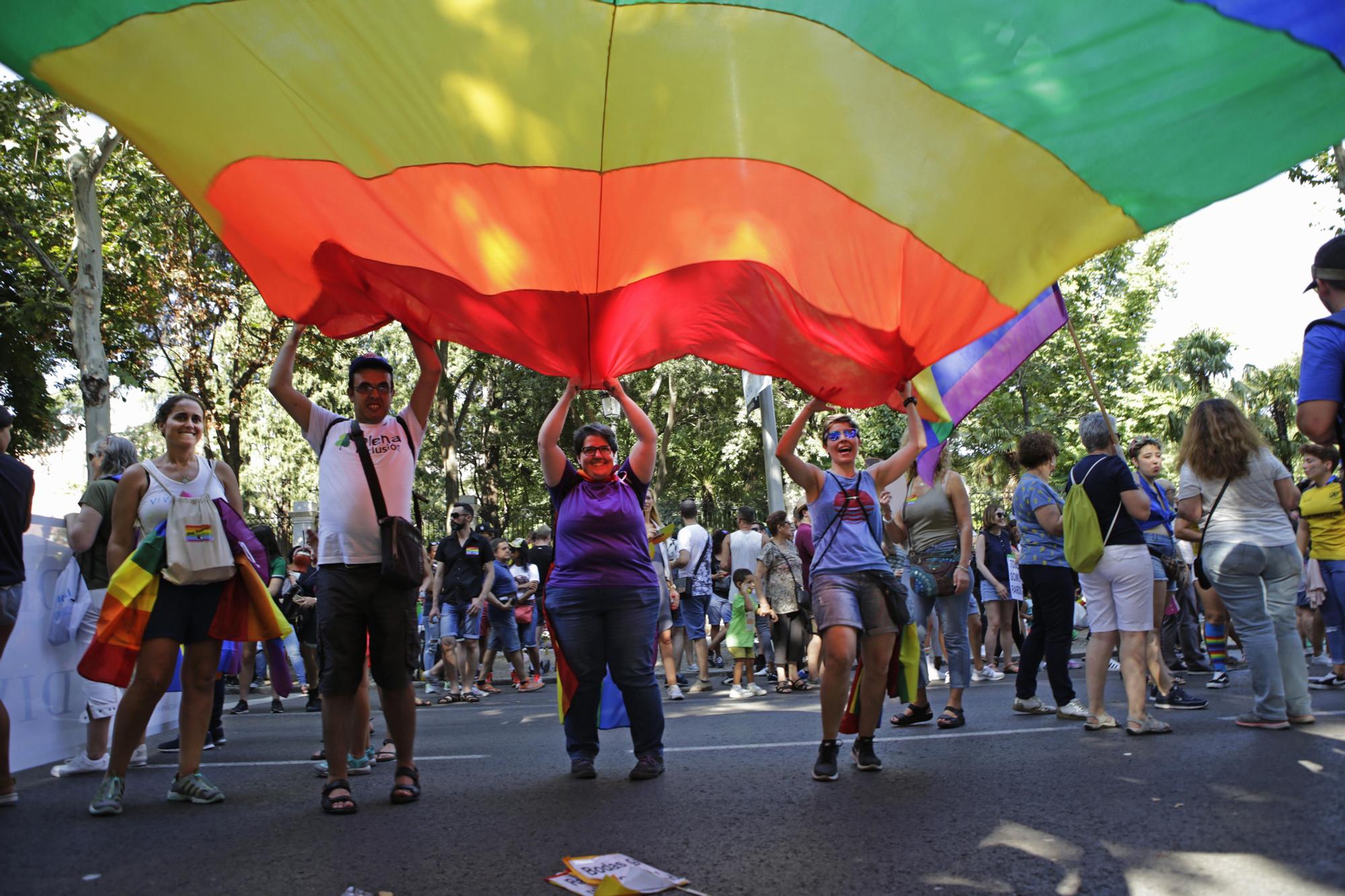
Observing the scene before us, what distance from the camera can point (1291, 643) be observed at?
6.01m

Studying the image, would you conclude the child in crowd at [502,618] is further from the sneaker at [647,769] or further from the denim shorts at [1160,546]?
the denim shorts at [1160,546]

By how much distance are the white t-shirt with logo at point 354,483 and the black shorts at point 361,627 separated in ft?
0.29

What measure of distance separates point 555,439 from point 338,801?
206cm

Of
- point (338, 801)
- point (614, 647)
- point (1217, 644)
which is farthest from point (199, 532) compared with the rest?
point (1217, 644)

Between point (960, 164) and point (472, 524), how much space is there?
899cm

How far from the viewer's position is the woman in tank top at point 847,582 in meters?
5.30

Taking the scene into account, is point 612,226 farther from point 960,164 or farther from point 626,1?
point 960,164

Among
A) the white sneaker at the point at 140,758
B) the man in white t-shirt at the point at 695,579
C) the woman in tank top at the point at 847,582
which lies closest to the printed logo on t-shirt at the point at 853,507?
the woman in tank top at the point at 847,582

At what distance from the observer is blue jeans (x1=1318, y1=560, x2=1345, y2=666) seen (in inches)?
299

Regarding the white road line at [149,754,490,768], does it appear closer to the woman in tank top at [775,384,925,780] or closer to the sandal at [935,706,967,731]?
the woman in tank top at [775,384,925,780]

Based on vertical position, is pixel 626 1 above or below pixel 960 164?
above

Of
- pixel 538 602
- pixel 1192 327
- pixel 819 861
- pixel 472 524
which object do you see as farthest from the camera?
pixel 1192 327

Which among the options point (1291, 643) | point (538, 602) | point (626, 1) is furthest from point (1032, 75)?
point (538, 602)

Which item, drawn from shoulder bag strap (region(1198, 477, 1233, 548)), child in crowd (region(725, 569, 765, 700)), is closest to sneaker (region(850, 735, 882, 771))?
shoulder bag strap (region(1198, 477, 1233, 548))
